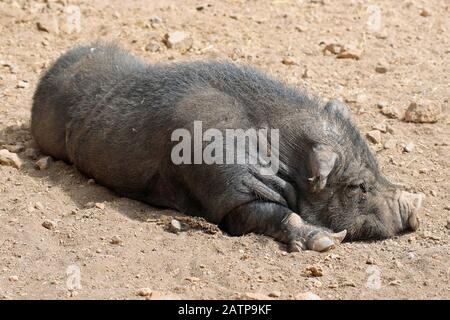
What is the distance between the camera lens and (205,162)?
22.3ft

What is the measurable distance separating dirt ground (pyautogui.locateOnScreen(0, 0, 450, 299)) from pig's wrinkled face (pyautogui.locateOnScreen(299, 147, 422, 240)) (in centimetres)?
15

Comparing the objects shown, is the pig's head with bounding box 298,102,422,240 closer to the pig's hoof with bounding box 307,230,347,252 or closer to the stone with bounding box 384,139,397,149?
the pig's hoof with bounding box 307,230,347,252

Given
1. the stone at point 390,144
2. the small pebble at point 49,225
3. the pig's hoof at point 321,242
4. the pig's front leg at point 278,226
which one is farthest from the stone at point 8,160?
the stone at point 390,144

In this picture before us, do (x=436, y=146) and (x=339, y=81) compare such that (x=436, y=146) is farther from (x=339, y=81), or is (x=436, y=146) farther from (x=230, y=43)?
(x=230, y=43)

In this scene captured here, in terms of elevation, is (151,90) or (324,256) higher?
(151,90)

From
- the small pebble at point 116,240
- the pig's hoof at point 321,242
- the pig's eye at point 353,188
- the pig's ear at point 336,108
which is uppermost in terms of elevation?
the pig's ear at point 336,108

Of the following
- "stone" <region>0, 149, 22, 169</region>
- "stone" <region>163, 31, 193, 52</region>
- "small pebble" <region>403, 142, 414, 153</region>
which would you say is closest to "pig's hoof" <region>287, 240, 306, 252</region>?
"small pebble" <region>403, 142, 414, 153</region>

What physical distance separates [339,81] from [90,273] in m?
4.17

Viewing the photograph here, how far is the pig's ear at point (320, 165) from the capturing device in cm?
667

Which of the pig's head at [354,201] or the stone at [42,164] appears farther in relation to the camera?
the stone at [42,164]

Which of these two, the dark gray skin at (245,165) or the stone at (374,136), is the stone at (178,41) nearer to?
the dark gray skin at (245,165)

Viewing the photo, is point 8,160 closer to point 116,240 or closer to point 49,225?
point 49,225
